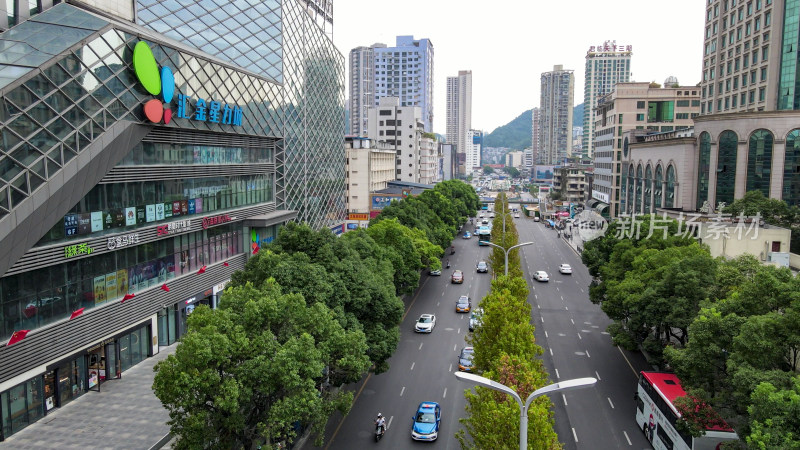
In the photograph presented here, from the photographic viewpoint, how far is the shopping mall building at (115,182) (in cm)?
2370

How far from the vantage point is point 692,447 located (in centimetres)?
2025

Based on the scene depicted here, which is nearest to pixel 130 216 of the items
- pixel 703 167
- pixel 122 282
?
pixel 122 282

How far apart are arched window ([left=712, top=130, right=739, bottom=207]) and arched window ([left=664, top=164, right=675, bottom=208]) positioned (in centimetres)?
677

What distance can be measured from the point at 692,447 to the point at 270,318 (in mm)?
14750

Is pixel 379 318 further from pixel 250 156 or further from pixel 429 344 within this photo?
pixel 250 156

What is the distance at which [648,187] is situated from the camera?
78875 mm

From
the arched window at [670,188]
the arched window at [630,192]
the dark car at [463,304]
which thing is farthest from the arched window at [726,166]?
the dark car at [463,304]

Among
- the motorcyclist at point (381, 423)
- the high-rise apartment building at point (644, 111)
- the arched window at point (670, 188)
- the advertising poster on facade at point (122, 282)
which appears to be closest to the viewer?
the motorcyclist at point (381, 423)

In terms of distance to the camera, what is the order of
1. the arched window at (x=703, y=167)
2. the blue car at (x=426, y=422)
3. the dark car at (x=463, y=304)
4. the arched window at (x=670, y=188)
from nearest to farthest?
the blue car at (x=426, y=422)
the dark car at (x=463, y=304)
the arched window at (x=703, y=167)
the arched window at (x=670, y=188)

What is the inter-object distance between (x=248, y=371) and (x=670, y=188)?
64.0 m

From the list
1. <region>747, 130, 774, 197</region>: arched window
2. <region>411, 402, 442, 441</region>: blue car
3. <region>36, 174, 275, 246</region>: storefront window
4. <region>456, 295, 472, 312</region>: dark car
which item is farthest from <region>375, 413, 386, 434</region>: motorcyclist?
<region>747, 130, 774, 197</region>: arched window

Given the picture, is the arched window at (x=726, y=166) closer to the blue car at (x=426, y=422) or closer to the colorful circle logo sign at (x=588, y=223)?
the colorful circle logo sign at (x=588, y=223)

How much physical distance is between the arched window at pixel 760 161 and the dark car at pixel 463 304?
32.1m

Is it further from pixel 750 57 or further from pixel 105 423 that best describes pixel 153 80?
pixel 750 57
